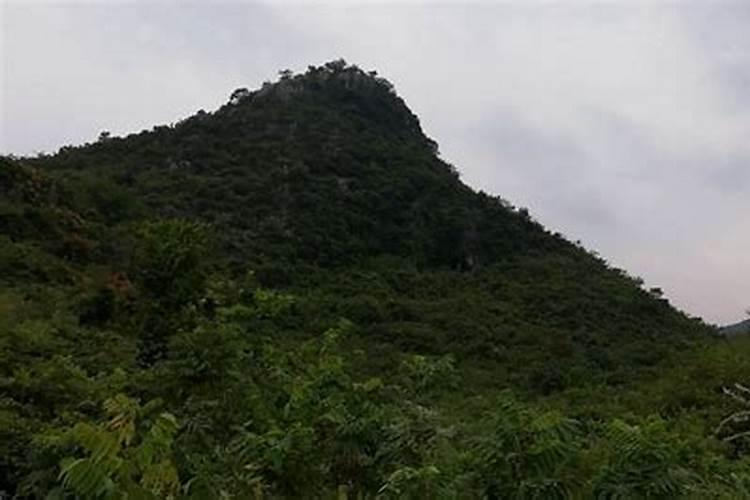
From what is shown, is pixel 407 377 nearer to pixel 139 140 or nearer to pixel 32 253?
pixel 32 253

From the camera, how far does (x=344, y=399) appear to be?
4113mm

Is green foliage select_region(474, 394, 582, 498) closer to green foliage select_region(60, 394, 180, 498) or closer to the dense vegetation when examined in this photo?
the dense vegetation

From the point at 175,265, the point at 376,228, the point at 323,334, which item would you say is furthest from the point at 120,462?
the point at 376,228

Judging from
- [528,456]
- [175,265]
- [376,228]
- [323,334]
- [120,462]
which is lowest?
Answer: [120,462]

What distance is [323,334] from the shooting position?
5473 millimetres

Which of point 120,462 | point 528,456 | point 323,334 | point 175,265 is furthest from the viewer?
point 175,265

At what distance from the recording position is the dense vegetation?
125 inches

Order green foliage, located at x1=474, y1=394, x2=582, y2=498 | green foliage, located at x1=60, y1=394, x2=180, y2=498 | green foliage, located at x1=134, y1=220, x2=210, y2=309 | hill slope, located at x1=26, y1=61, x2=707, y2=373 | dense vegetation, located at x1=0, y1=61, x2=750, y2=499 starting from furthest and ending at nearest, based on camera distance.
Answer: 1. hill slope, located at x1=26, y1=61, x2=707, y2=373
2. green foliage, located at x1=134, y1=220, x2=210, y2=309
3. dense vegetation, located at x1=0, y1=61, x2=750, y2=499
4. green foliage, located at x1=474, y1=394, x2=582, y2=498
5. green foliage, located at x1=60, y1=394, x2=180, y2=498

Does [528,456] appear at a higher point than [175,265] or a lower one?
lower

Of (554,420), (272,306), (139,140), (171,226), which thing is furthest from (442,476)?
(139,140)

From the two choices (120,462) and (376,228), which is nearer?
(120,462)

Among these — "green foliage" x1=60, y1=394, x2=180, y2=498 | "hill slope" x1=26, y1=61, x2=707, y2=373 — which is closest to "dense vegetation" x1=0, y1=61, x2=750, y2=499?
"green foliage" x1=60, y1=394, x2=180, y2=498

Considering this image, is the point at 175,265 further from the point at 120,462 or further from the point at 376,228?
the point at 376,228

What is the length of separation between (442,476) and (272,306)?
90.8 inches
